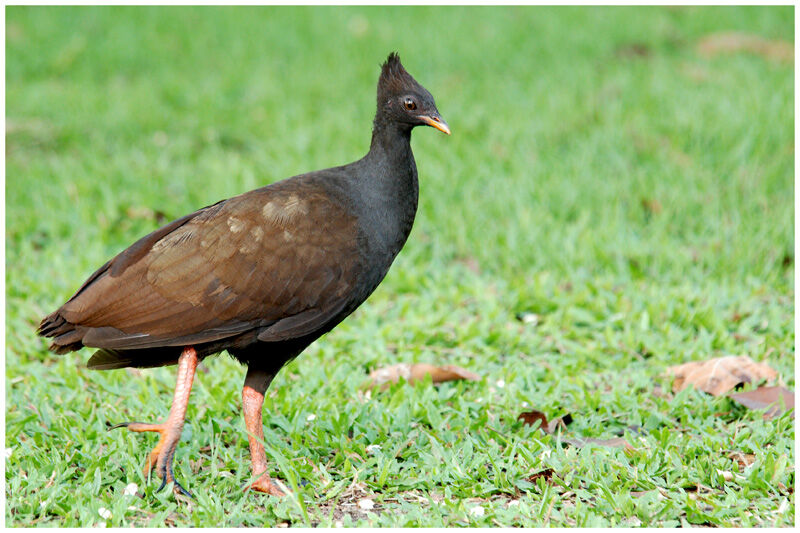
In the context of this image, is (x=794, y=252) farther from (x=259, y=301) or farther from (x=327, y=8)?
(x=327, y=8)

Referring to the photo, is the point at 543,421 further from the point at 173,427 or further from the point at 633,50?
the point at 633,50

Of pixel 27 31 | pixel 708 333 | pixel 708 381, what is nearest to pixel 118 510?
pixel 708 381

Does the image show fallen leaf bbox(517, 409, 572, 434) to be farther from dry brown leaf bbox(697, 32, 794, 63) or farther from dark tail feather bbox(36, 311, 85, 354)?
dry brown leaf bbox(697, 32, 794, 63)

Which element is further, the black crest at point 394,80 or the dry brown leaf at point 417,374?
the dry brown leaf at point 417,374

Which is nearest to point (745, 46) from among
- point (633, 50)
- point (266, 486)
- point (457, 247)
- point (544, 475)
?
point (633, 50)

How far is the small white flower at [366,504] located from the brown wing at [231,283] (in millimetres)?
685

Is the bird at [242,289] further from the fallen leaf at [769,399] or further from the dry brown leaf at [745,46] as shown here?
the dry brown leaf at [745,46]

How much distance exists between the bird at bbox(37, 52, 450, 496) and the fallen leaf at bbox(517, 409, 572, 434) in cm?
106

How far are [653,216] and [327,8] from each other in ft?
19.4

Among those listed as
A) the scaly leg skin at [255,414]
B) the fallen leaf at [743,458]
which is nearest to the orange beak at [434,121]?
the scaly leg skin at [255,414]

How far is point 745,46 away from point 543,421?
6.98 meters

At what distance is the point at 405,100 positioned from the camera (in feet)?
13.1

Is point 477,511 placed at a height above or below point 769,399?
below

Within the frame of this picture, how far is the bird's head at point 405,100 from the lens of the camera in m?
3.99
